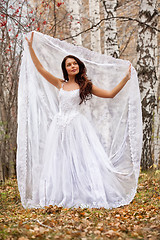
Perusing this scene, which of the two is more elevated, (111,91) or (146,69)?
(146,69)

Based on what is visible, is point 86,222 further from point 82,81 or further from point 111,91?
point 82,81

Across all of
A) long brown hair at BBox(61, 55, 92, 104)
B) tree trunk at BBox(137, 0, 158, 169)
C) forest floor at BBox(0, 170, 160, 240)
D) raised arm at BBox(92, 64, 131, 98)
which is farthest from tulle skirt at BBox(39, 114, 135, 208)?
tree trunk at BBox(137, 0, 158, 169)

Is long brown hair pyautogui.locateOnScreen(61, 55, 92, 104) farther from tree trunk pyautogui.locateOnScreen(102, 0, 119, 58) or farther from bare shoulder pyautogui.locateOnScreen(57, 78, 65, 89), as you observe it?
tree trunk pyautogui.locateOnScreen(102, 0, 119, 58)

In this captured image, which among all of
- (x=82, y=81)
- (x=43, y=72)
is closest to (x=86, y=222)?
(x=82, y=81)

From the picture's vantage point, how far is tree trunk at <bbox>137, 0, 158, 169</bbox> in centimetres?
737

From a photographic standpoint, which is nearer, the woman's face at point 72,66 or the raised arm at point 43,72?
the woman's face at point 72,66

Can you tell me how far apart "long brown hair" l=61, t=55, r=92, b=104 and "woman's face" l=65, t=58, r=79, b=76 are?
58mm

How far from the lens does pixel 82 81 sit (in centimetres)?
523

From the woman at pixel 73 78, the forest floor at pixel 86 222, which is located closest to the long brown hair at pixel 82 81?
the woman at pixel 73 78

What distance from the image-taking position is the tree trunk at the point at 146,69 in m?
7.37

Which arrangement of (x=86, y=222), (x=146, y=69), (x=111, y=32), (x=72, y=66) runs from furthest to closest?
(x=111, y=32) → (x=146, y=69) → (x=72, y=66) → (x=86, y=222)

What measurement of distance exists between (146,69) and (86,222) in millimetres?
4796

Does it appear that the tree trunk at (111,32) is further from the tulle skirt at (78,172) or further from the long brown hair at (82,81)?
the tulle skirt at (78,172)

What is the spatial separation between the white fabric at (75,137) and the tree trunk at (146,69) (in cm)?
224
